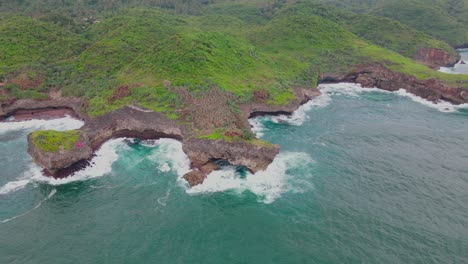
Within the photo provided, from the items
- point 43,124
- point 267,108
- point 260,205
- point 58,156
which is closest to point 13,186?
point 58,156

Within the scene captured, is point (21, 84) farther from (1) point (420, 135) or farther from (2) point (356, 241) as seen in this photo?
(1) point (420, 135)

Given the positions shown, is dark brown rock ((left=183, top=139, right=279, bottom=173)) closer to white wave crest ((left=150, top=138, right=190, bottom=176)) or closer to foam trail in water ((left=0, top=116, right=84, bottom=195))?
white wave crest ((left=150, top=138, right=190, bottom=176))

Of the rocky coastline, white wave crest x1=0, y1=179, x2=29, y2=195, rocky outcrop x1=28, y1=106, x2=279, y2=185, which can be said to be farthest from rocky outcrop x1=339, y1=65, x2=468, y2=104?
white wave crest x1=0, y1=179, x2=29, y2=195

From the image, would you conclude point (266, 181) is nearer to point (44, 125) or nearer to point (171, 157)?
point (171, 157)

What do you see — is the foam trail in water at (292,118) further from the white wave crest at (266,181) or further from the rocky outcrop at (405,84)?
the rocky outcrop at (405,84)

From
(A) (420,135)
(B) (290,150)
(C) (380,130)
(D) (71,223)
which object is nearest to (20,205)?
(D) (71,223)

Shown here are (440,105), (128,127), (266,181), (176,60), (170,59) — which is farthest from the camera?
(440,105)
